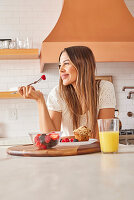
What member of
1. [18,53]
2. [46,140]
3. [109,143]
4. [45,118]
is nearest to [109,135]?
[109,143]

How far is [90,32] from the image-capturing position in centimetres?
358

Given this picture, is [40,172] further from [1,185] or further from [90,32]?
[90,32]

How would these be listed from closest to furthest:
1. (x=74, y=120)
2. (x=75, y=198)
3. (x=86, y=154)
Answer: (x=75, y=198) → (x=86, y=154) → (x=74, y=120)

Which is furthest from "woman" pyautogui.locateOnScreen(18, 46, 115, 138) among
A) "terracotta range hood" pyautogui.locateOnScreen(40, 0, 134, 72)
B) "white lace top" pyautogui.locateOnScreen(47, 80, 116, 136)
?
"terracotta range hood" pyautogui.locateOnScreen(40, 0, 134, 72)

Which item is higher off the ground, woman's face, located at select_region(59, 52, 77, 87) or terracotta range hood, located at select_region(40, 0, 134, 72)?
terracotta range hood, located at select_region(40, 0, 134, 72)

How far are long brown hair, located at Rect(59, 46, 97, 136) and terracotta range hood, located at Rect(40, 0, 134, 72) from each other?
1.28 m

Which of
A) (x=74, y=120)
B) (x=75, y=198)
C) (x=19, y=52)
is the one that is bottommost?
(x=75, y=198)

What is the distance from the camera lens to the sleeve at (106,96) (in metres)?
2.14

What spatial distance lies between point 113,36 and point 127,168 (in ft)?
9.64

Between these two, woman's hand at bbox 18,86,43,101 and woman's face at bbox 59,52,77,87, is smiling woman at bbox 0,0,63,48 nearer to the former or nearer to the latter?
woman's face at bbox 59,52,77,87

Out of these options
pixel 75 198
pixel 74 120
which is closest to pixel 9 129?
pixel 74 120

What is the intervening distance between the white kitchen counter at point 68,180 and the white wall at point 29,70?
10.5ft

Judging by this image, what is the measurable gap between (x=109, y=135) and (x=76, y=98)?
1035 millimetres

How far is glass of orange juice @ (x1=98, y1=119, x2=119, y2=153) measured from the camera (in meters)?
1.19
